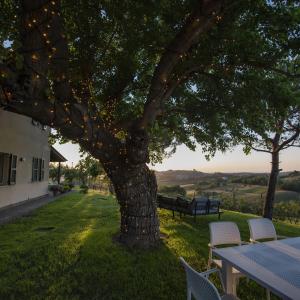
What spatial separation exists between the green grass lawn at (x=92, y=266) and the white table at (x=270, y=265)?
3.92 ft

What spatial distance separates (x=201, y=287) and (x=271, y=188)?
431 inches

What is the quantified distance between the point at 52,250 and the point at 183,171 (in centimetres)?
3243

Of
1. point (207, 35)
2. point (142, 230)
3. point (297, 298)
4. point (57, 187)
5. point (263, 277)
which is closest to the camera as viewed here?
point (297, 298)

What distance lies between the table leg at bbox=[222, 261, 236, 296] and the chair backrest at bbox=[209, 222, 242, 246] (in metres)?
0.93

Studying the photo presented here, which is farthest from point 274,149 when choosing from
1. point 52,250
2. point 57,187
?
point 57,187

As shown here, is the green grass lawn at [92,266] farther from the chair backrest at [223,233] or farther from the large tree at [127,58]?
the chair backrest at [223,233]

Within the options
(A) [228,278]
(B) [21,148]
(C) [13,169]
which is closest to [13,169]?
(C) [13,169]

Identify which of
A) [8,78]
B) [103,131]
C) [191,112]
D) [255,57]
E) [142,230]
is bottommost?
[142,230]

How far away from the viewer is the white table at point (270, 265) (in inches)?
98.7

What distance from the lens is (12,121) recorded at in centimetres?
1178

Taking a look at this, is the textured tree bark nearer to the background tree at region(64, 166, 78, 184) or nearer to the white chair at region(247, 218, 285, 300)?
the white chair at region(247, 218, 285, 300)

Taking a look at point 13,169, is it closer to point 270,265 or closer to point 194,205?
point 194,205

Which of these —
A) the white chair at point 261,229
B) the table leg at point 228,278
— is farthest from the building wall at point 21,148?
the table leg at point 228,278

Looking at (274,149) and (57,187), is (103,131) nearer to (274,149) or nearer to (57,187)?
(274,149)
